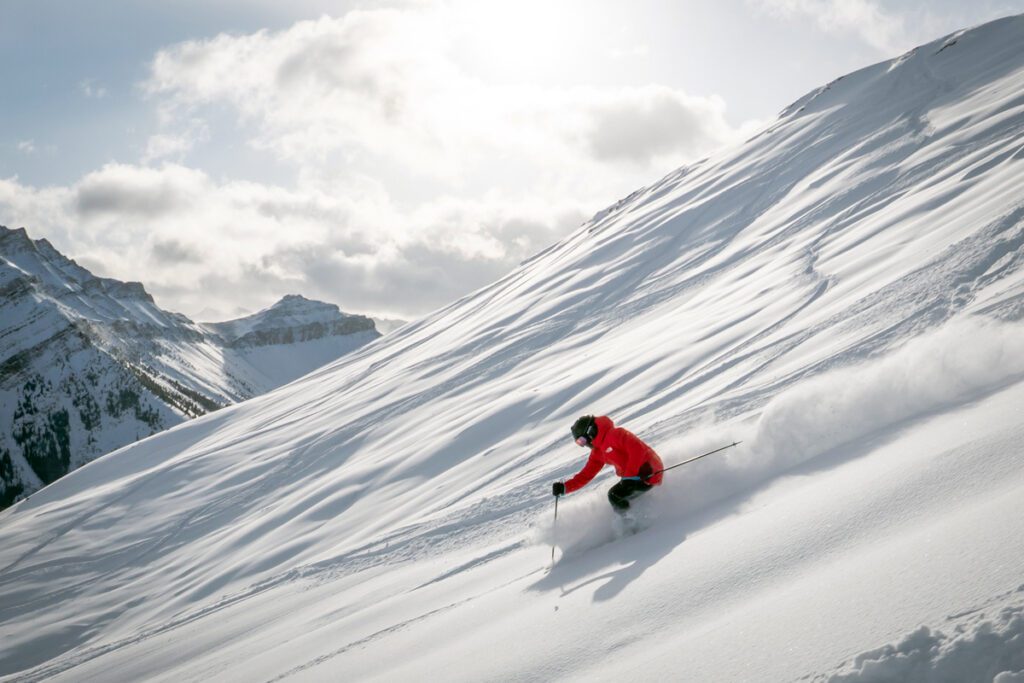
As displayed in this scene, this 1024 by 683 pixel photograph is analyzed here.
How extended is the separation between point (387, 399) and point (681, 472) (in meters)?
19.6

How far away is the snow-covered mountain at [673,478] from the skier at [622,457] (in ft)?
0.88

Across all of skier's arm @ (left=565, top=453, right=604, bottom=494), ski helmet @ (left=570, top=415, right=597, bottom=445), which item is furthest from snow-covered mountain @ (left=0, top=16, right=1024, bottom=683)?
ski helmet @ (left=570, top=415, right=597, bottom=445)

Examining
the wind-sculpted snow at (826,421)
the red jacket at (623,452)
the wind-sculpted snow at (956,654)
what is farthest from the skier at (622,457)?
the wind-sculpted snow at (956,654)

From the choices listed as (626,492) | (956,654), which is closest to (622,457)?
(626,492)

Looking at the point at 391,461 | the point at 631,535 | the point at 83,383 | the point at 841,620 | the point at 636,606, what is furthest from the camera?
the point at 83,383

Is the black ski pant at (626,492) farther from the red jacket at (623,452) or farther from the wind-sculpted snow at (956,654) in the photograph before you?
the wind-sculpted snow at (956,654)

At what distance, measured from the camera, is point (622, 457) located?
7766mm

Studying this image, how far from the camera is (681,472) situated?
7781 mm

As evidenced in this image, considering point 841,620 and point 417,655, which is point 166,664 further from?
point 841,620

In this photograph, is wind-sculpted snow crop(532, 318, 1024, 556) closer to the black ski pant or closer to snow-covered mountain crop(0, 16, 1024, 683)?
snow-covered mountain crop(0, 16, 1024, 683)

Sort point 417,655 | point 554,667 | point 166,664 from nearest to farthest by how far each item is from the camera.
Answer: point 554,667
point 417,655
point 166,664

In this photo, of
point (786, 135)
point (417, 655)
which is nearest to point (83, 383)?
point (786, 135)

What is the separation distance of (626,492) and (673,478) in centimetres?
62

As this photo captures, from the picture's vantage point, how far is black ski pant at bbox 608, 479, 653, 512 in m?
7.60
